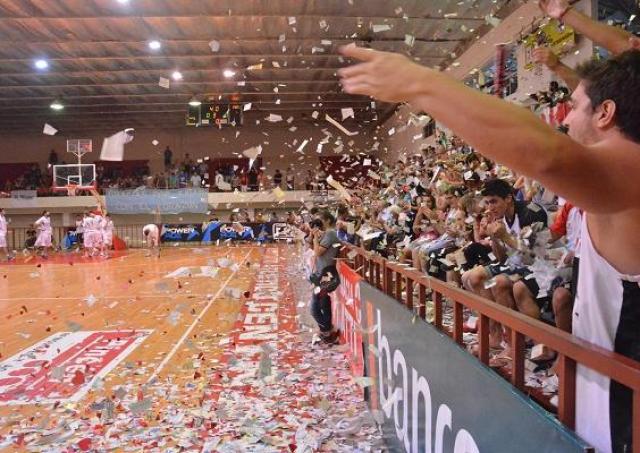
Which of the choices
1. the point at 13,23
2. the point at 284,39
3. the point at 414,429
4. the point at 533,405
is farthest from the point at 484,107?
the point at 13,23

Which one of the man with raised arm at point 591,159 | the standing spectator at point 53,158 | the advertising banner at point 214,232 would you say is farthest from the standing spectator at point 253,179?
the man with raised arm at point 591,159

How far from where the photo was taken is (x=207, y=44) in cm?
1368

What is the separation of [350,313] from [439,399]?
3.19 meters

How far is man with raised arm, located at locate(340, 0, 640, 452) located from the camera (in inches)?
33.7

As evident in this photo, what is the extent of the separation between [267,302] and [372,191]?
9.37 feet

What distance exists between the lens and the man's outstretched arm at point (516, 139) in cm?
85

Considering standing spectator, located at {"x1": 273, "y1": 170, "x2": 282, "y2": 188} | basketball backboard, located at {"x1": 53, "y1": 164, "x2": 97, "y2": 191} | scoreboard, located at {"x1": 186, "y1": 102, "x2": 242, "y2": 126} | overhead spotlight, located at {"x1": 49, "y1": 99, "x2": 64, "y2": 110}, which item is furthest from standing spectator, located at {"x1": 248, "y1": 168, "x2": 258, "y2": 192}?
scoreboard, located at {"x1": 186, "y1": 102, "x2": 242, "y2": 126}

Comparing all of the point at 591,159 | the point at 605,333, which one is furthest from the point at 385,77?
the point at 605,333

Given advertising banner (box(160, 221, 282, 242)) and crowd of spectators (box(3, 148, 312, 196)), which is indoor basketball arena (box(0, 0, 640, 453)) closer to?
crowd of spectators (box(3, 148, 312, 196))

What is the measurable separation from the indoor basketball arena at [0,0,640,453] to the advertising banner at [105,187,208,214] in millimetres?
5411

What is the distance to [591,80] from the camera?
3.94 ft

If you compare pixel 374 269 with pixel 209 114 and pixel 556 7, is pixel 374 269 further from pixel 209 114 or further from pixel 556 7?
pixel 209 114

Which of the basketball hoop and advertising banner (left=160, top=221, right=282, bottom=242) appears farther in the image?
advertising banner (left=160, top=221, right=282, bottom=242)

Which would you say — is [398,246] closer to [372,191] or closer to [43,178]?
[372,191]
